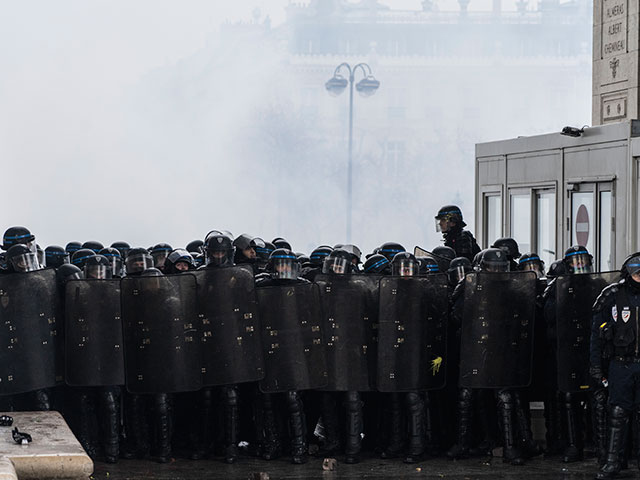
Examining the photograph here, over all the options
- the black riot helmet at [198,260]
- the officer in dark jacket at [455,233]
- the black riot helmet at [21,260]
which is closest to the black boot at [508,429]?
the officer in dark jacket at [455,233]

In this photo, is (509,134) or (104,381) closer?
(104,381)

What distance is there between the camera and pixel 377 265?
943 centimetres

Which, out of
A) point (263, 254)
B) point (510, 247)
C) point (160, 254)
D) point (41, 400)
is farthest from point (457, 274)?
point (41, 400)

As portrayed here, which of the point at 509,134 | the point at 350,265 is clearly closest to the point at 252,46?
the point at 509,134

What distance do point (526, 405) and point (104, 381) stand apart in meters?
3.09

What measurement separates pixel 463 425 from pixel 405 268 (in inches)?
49.0

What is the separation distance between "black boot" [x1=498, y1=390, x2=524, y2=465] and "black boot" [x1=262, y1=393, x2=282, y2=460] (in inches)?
64.9

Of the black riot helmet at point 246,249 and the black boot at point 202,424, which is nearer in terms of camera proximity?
the black boot at point 202,424

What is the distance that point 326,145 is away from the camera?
50094 mm

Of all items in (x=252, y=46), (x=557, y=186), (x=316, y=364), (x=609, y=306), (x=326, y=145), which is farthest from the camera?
(x=252, y=46)

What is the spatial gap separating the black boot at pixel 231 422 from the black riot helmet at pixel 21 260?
162 cm

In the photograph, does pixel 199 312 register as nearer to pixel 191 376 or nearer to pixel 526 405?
pixel 191 376

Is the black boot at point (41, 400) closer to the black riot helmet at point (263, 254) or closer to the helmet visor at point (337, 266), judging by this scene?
the helmet visor at point (337, 266)

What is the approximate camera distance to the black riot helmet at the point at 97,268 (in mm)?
8719
